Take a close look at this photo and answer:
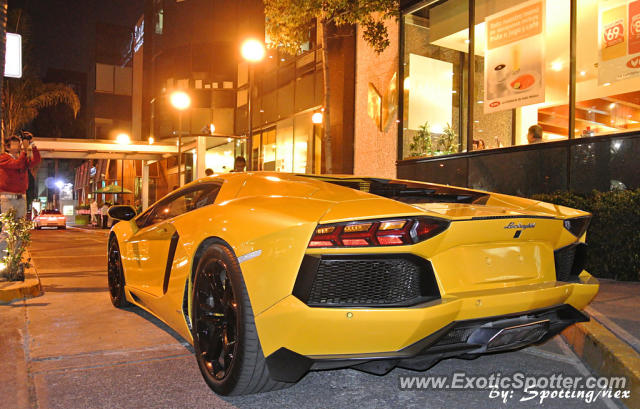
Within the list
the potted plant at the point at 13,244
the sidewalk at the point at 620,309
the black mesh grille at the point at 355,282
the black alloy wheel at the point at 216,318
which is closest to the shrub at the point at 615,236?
the sidewalk at the point at 620,309

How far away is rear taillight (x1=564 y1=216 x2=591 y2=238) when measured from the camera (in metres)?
2.95

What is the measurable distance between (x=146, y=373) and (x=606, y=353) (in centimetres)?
285

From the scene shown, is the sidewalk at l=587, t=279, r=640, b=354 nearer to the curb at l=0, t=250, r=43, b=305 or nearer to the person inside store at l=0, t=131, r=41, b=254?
the curb at l=0, t=250, r=43, b=305

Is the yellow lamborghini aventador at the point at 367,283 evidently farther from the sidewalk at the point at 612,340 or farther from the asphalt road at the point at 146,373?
the sidewalk at the point at 612,340

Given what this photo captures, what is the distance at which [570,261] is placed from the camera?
10.0 feet

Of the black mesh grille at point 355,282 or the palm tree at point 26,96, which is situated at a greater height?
the palm tree at point 26,96

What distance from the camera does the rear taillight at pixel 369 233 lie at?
7.79ft

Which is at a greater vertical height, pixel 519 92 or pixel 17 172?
pixel 519 92

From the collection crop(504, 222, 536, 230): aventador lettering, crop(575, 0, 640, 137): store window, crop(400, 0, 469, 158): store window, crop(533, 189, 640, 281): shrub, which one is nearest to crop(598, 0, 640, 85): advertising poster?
crop(575, 0, 640, 137): store window

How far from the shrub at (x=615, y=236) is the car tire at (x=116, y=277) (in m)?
5.30

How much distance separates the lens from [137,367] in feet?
10.8

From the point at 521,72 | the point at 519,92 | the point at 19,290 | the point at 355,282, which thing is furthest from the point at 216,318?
the point at 521,72

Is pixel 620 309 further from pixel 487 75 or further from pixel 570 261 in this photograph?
pixel 487 75

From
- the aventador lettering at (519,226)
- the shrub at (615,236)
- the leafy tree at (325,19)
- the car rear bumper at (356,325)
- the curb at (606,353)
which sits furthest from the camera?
the leafy tree at (325,19)
